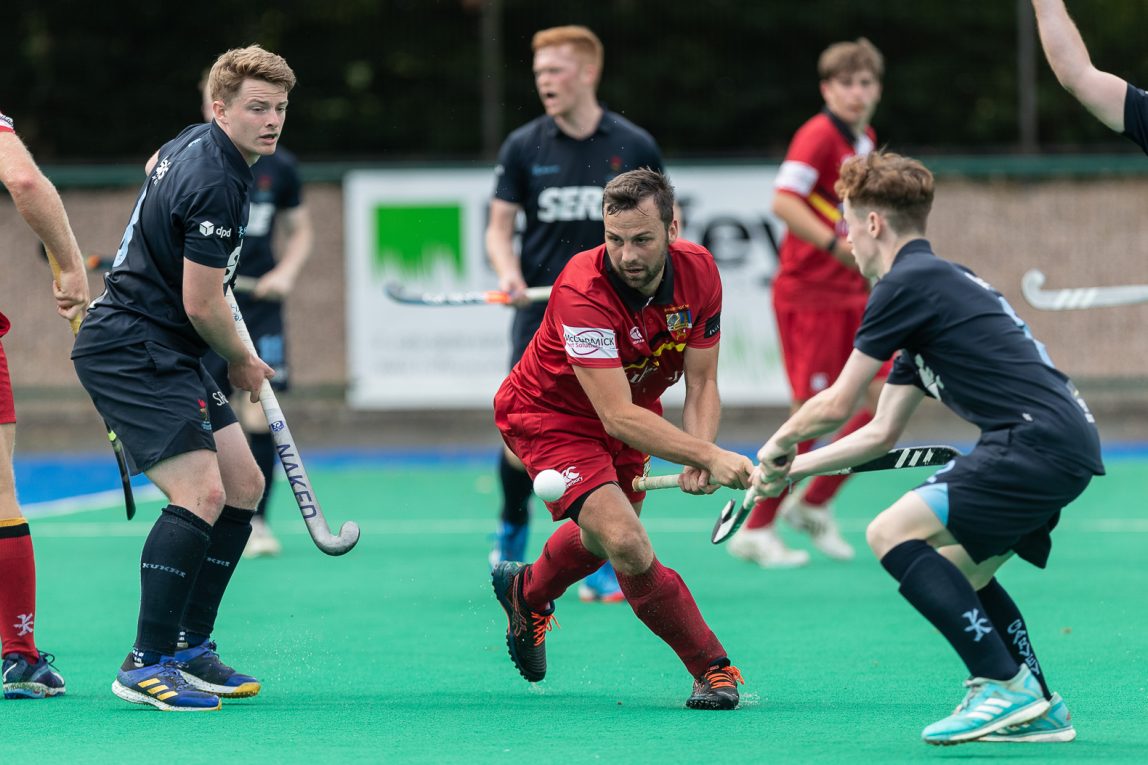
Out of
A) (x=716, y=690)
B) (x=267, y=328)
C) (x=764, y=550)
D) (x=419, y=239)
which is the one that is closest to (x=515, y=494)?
(x=764, y=550)

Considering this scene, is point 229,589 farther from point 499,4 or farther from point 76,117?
point 76,117

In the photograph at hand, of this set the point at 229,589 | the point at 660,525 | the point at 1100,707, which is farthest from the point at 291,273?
the point at 1100,707

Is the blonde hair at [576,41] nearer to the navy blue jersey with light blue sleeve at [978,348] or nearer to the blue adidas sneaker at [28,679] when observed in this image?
the navy blue jersey with light blue sleeve at [978,348]

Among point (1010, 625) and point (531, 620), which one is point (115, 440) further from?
point (1010, 625)

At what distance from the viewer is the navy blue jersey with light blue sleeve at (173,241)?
441cm

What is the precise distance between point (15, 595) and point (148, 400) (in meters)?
0.74

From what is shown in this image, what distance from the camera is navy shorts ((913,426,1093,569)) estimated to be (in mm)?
3912

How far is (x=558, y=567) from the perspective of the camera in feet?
15.8

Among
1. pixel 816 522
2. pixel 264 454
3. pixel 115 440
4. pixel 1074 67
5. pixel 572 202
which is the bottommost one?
pixel 816 522

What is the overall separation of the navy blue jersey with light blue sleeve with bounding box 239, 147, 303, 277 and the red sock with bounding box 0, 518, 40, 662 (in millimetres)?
3204

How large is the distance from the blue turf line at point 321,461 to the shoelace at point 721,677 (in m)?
5.95

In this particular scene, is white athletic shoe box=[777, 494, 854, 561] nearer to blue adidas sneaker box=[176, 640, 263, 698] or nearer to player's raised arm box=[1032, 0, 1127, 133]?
player's raised arm box=[1032, 0, 1127, 133]

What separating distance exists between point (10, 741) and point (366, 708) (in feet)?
2.99

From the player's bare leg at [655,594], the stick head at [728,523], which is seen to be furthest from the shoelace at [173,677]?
the stick head at [728,523]
